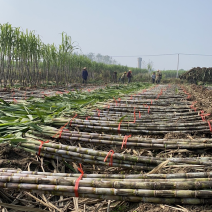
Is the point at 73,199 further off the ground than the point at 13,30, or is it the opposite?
the point at 13,30

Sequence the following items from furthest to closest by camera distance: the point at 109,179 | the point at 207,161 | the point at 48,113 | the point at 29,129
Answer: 1. the point at 48,113
2. the point at 29,129
3. the point at 207,161
4. the point at 109,179

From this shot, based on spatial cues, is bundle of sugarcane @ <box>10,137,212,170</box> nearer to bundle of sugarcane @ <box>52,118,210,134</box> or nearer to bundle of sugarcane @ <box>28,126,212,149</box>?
bundle of sugarcane @ <box>28,126,212,149</box>

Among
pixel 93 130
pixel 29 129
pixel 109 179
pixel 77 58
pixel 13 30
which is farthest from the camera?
pixel 77 58

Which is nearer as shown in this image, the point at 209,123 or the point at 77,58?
the point at 209,123

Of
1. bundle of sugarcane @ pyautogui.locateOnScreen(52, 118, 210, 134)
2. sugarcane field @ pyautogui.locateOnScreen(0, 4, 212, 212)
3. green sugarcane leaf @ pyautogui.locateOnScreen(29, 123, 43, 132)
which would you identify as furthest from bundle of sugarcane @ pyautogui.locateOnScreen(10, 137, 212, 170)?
bundle of sugarcane @ pyautogui.locateOnScreen(52, 118, 210, 134)

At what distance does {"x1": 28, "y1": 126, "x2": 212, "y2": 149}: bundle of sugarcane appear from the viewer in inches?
75.7

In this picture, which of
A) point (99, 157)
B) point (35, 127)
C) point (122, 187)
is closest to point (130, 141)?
point (99, 157)

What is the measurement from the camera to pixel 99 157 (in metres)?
1.73

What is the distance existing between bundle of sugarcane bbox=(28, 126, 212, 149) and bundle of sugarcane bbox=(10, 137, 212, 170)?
0.25 meters

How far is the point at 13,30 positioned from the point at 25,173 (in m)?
8.31

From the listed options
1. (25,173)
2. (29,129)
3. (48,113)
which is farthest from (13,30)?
(25,173)

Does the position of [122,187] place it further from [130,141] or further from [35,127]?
[35,127]

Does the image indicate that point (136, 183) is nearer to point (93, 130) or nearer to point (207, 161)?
point (207, 161)

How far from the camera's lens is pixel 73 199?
55.7 inches
